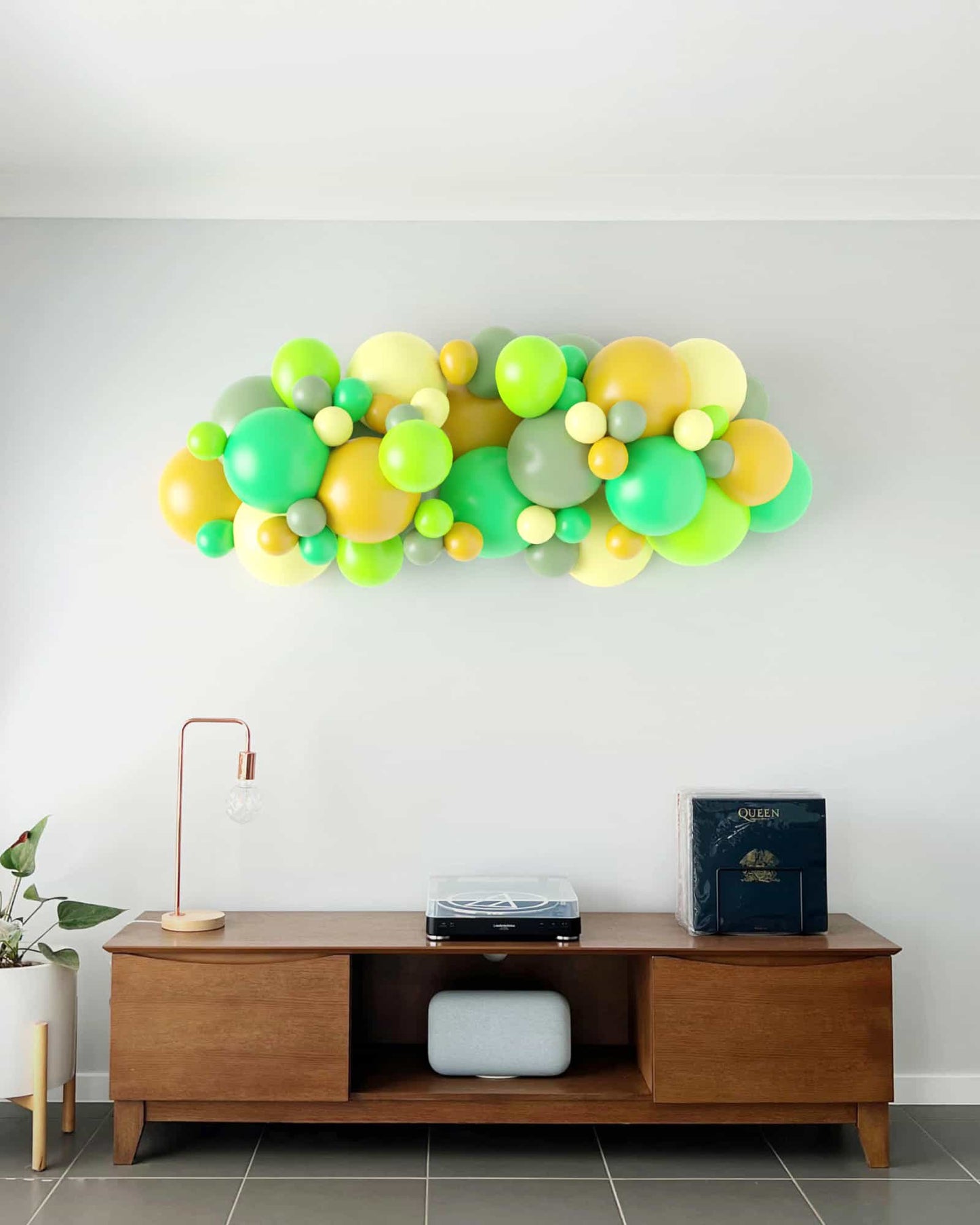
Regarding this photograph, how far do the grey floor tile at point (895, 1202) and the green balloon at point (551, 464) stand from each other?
156cm

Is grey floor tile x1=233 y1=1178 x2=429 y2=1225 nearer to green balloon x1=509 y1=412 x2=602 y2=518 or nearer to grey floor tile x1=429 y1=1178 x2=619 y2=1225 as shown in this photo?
grey floor tile x1=429 y1=1178 x2=619 y2=1225

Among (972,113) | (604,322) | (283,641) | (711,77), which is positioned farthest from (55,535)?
(972,113)

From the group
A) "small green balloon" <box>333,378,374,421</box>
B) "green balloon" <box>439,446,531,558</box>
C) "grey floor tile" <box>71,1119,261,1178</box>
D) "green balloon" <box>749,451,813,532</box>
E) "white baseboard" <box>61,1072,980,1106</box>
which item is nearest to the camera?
"grey floor tile" <box>71,1119,261,1178</box>

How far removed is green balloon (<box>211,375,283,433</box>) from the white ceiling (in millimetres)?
618

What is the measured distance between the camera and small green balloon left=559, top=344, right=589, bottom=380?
271 cm

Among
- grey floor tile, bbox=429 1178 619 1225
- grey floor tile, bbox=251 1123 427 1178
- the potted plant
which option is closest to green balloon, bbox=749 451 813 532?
grey floor tile, bbox=429 1178 619 1225

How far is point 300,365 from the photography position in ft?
8.59

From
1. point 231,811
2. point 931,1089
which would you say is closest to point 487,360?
point 231,811

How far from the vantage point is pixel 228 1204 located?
232cm

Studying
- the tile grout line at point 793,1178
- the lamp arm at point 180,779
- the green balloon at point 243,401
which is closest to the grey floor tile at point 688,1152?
the tile grout line at point 793,1178

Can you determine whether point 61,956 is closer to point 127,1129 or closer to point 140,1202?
point 127,1129

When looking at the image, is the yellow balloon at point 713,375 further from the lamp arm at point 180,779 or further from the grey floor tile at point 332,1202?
the grey floor tile at point 332,1202

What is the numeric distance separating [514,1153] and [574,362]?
6.17 ft

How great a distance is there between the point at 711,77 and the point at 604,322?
705 mm
